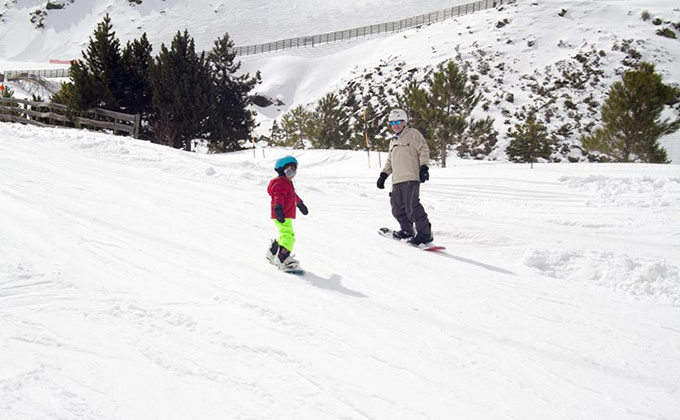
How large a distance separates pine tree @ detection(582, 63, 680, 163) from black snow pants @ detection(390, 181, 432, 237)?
16.3 m

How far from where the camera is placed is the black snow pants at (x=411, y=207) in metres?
6.19

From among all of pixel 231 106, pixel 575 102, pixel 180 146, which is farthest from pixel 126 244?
pixel 575 102

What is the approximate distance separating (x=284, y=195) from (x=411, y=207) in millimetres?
2172

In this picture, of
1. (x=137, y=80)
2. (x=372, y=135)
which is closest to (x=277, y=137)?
(x=372, y=135)

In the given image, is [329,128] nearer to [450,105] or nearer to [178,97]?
[450,105]

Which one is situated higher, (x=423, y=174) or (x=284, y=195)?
(x=423, y=174)

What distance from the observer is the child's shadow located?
14.0 feet

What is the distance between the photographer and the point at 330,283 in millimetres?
4523

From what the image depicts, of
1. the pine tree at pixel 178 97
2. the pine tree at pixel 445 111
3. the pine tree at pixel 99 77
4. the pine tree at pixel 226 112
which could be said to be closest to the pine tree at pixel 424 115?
the pine tree at pixel 445 111

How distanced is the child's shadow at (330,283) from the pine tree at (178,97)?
1752 cm

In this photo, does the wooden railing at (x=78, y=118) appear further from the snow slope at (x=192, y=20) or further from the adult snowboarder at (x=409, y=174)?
the snow slope at (x=192, y=20)

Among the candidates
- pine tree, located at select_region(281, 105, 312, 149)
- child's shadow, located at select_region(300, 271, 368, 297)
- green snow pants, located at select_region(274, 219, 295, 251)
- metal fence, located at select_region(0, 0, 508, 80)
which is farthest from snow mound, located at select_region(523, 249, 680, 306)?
metal fence, located at select_region(0, 0, 508, 80)

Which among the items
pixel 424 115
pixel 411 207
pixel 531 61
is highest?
pixel 531 61

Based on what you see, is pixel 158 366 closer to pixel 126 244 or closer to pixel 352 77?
pixel 126 244
